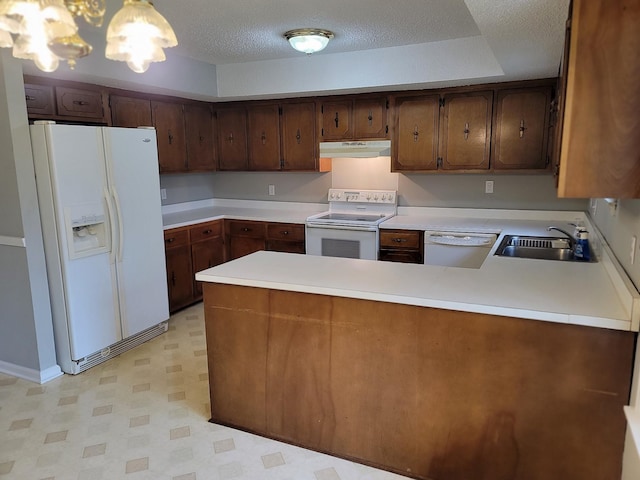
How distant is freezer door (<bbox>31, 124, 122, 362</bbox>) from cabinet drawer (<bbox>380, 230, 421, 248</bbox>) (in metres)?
2.26

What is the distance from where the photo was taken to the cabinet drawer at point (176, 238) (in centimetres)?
408

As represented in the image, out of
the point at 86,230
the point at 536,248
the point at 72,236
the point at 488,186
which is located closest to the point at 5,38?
the point at 72,236

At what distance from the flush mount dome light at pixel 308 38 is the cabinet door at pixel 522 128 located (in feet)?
5.33

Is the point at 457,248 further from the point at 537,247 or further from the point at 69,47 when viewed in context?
the point at 69,47

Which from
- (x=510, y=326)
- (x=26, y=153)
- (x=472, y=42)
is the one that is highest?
(x=472, y=42)

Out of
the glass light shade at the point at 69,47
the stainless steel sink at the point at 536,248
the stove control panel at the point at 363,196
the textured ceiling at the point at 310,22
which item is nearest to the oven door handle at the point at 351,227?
the stove control panel at the point at 363,196

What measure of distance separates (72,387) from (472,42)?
3831 millimetres

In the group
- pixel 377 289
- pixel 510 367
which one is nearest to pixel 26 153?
pixel 377 289

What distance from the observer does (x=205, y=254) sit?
4582 mm

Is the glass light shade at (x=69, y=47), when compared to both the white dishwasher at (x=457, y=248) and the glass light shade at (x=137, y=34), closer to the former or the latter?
A: the glass light shade at (x=137, y=34)

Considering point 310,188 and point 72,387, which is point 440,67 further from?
point 72,387

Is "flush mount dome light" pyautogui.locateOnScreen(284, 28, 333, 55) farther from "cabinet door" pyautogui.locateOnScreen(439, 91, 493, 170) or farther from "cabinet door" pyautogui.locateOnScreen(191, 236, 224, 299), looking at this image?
"cabinet door" pyautogui.locateOnScreen(191, 236, 224, 299)

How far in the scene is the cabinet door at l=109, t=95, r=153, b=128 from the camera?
3.83 meters

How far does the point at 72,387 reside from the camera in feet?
9.78
